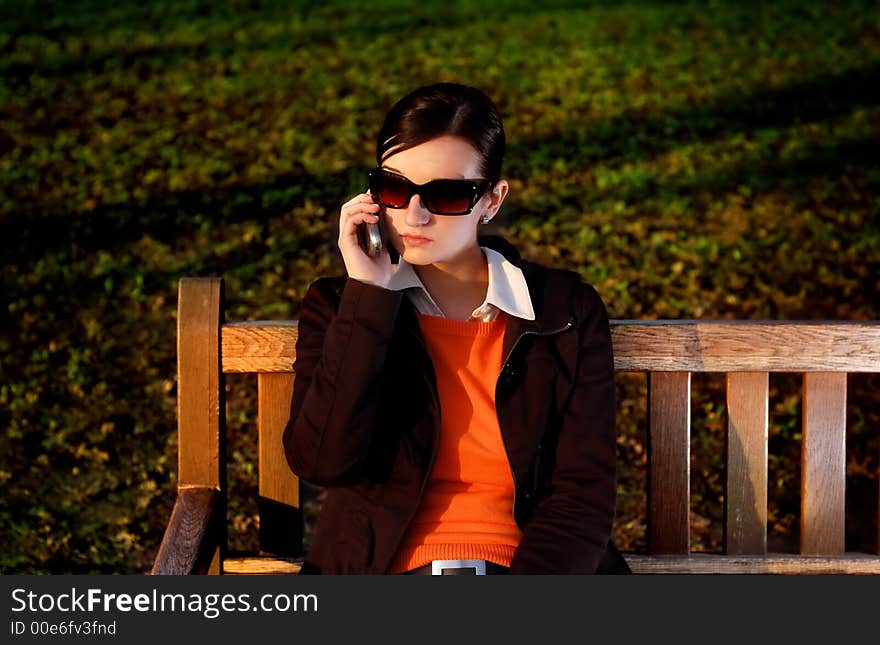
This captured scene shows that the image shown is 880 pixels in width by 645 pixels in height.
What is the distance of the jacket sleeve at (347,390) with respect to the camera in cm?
252

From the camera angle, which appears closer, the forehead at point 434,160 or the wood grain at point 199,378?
the forehead at point 434,160

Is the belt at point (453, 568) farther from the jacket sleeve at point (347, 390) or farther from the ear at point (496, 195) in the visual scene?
the ear at point (496, 195)

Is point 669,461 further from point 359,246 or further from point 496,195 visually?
point 359,246

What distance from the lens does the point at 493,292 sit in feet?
8.81

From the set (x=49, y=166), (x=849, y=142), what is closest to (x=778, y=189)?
(x=849, y=142)

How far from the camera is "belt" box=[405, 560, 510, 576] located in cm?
254

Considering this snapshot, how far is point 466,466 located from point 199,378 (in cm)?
80

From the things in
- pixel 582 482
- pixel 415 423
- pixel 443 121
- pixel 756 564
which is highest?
pixel 443 121

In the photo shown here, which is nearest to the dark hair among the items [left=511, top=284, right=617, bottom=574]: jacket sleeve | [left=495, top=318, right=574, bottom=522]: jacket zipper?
[left=495, top=318, right=574, bottom=522]: jacket zipper

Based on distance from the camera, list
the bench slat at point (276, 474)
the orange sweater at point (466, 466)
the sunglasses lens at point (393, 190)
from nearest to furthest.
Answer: the sunglasses lens at point (393, 190), the orange sweater at point (466, 466), the bench slat at point (276, 474)

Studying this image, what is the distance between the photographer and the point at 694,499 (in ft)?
17.3

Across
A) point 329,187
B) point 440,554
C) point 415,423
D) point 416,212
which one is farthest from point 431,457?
point 329,187

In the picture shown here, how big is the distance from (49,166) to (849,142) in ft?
25.8

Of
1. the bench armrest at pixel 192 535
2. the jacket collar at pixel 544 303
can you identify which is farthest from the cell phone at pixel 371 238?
the bench armrest at pixel 192 535
